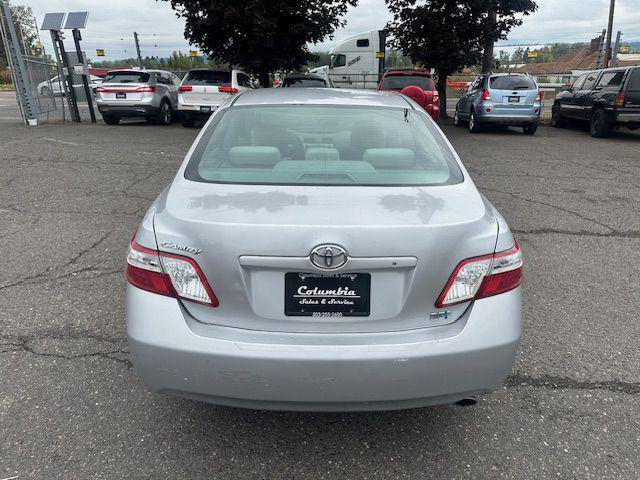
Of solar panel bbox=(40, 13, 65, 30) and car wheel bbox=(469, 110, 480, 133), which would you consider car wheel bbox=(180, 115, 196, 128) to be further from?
car wheel bbox=(469, 110, 480, 133)

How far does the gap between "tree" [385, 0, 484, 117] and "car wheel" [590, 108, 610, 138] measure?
4885 millimetres

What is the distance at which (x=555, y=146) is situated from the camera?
40.1 feet

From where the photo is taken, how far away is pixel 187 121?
1516 cm

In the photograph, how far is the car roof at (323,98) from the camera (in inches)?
122

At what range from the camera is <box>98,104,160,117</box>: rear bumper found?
14.8 m

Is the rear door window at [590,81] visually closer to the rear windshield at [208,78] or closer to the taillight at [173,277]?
the rear windshield at [208,78]

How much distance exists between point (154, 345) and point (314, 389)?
2.19ft

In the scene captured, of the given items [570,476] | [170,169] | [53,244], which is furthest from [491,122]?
[570,476]

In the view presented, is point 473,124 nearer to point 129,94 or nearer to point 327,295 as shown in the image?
point 129,94

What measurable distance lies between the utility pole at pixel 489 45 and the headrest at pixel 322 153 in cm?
1614

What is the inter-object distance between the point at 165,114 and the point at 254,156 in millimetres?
14505

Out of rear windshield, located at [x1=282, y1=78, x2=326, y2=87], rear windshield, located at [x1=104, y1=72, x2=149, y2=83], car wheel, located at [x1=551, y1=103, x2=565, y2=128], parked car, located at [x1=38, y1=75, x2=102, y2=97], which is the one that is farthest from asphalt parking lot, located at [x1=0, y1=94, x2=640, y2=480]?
car wheel, located at [x1=551, y1=103, x2=565, y2=128]

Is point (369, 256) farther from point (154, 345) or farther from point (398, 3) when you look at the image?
point (398, 3)

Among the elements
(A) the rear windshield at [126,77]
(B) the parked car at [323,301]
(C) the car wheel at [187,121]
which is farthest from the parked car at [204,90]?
(B) the parked car at [323,301]
